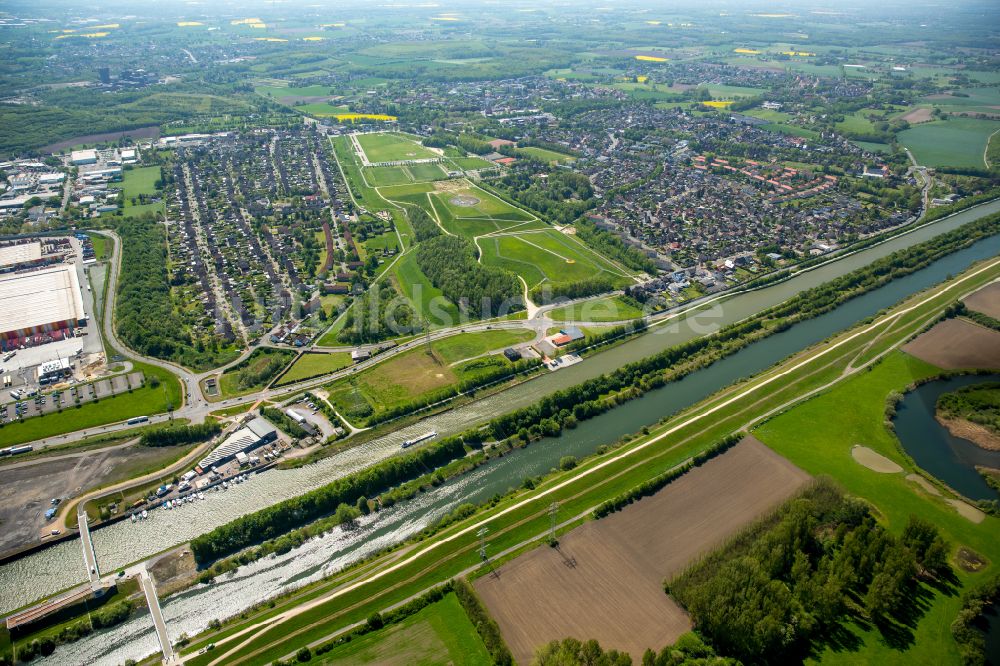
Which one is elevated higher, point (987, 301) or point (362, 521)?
Answer: point (987, 301)

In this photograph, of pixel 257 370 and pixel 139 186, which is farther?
pixel 139 186

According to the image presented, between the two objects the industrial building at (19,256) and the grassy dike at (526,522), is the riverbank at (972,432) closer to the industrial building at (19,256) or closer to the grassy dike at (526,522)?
the grassy dike at (526,522)

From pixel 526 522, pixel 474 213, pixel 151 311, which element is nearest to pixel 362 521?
pixel 526 522

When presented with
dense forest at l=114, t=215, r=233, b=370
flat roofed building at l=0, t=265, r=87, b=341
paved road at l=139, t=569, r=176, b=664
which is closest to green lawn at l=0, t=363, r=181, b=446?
dense forest at l=114, t=215, r=233, b=370

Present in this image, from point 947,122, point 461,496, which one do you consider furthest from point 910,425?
point 947,122

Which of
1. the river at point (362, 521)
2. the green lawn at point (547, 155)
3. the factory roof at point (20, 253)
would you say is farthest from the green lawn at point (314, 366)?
the green lawn at point (547, 155)

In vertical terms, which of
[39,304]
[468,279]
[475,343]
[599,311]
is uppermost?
[468,279]

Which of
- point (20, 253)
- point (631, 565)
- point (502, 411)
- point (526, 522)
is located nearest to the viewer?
point (631, 565)

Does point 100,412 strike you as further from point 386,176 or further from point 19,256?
point 386,176
